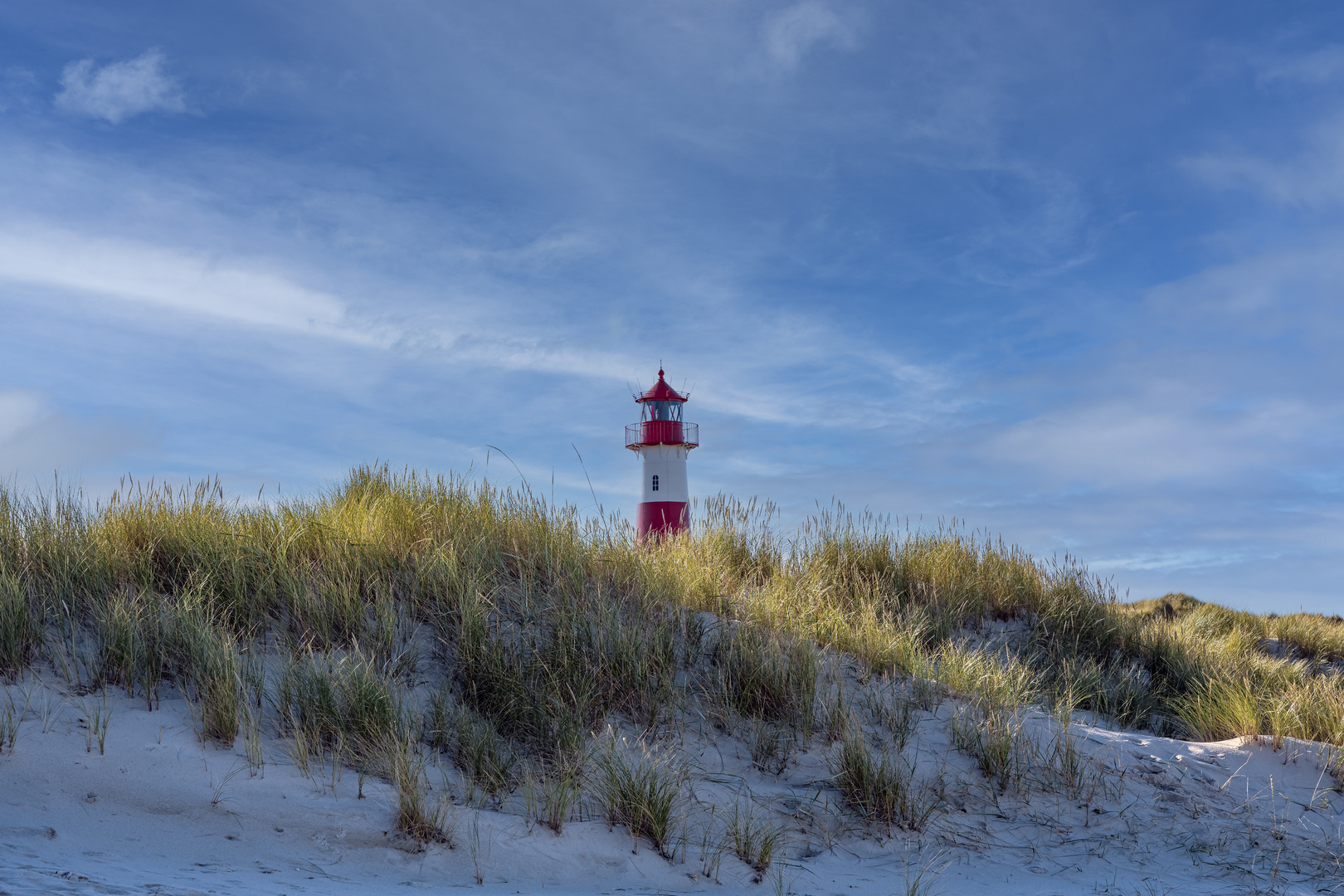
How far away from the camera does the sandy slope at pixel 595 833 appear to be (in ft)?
11.7

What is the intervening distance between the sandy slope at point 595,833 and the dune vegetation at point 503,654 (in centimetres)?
15

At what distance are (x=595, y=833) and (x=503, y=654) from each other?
1.52 m

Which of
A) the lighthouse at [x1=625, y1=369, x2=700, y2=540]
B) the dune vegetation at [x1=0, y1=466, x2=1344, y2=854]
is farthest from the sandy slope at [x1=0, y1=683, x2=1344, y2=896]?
the lighthouse at [x1=625, y1=369, x2=700, y2=540]

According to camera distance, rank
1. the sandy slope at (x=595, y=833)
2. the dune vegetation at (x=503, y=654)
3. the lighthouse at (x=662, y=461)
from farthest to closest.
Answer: the lighthouse at (x=662, y=461), the dune vegetation at (x=503, y=654), the sandy slope at (x=595, y=833)

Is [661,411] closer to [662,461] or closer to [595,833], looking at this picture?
[662,461]

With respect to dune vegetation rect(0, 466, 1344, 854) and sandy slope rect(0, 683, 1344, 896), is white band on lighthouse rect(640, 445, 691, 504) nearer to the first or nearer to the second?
dune vegetation rect(0, 466, 1344, 854)

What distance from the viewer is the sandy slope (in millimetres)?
3572

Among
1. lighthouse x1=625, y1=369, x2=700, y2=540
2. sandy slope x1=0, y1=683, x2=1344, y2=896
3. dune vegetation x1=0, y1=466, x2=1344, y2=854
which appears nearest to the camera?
sandy slope x1=0, y1=683, x2=1344, y2=896

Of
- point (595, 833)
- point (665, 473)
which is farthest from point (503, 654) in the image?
point (665, 473)

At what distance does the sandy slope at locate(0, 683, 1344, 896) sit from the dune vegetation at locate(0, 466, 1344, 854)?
0.15 meters

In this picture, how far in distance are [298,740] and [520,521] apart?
332 centimetres

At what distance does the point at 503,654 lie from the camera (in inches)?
208

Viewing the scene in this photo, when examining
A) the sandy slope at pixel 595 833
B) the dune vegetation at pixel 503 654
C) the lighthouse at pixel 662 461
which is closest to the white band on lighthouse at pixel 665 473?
the lighthouse at pixel 662 461

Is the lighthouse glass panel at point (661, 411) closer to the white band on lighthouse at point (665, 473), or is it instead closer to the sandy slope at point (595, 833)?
the white band on lighthouse at point (665, 473)
